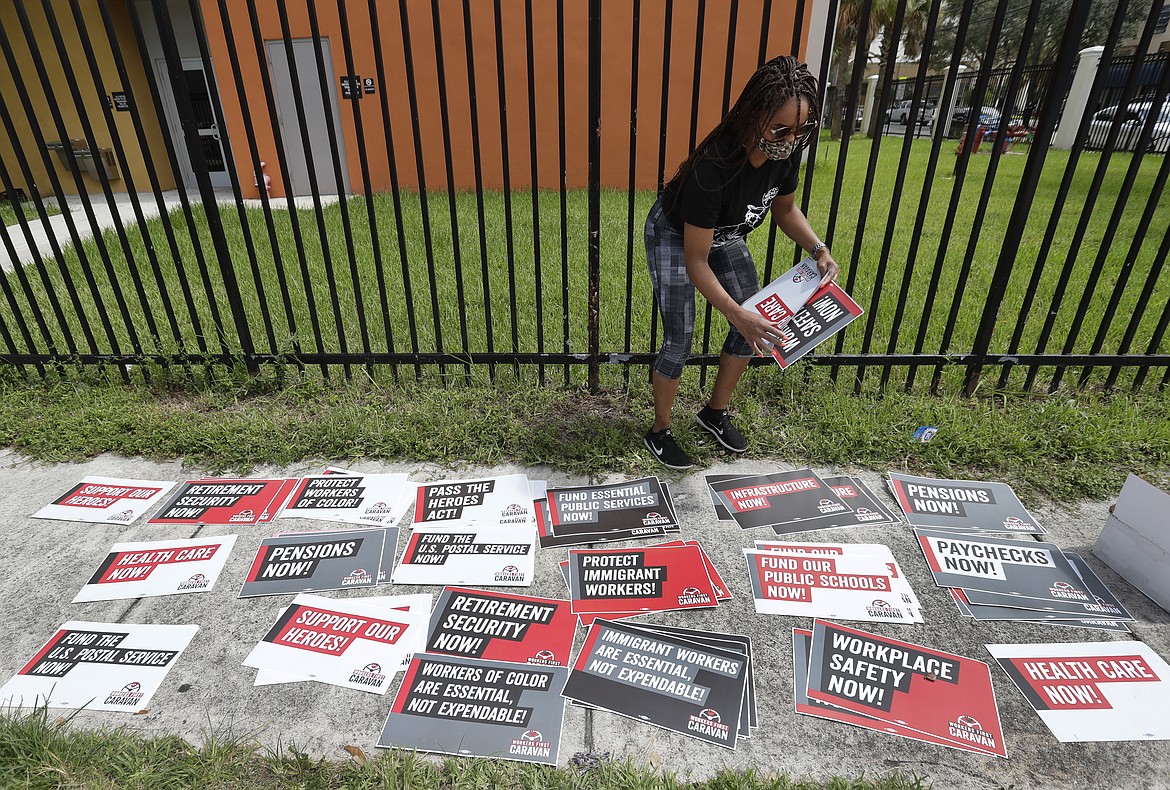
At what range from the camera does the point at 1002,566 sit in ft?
7.77

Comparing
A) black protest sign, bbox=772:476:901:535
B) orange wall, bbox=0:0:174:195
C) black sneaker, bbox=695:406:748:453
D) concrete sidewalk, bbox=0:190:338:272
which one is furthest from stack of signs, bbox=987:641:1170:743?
orange wall, bbox=0:0:174:195

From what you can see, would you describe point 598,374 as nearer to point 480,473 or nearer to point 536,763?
point 480,473

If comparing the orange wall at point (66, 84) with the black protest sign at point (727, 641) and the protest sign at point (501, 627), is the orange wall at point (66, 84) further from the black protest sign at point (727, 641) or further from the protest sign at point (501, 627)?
the black protest sign at point (727, 641)

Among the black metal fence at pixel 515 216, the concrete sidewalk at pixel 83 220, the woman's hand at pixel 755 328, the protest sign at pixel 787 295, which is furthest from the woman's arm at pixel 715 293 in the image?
the concrete sidewalk at pixel 83 220

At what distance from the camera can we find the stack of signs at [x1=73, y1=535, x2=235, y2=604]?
7.59 feet

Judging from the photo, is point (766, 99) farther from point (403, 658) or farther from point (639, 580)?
point (403, 658)

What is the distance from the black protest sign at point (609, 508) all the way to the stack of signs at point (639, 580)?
0.47 ft

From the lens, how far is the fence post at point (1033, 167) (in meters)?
2.62

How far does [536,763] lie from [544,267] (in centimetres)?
468

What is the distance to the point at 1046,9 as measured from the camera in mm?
23219

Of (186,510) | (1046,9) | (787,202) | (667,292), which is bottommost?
(186,510)

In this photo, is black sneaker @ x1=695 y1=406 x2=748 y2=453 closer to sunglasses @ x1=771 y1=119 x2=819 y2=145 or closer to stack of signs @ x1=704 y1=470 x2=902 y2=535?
stack of signs @ x1=704 y1=470 x2=902 y2=535

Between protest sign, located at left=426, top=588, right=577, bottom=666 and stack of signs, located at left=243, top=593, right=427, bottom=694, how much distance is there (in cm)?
9

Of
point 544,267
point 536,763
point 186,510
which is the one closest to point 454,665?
point 536,763
